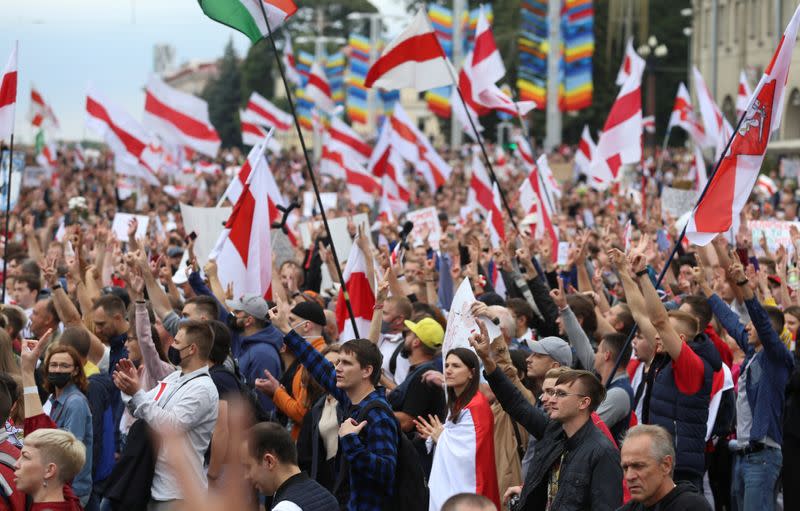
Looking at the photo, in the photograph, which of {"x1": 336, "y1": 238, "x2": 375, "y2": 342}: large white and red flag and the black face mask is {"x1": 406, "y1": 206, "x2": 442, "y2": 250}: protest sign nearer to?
{"x1": 336, "y1": 238, "x2": 375, "y2": 342}: large white and red flag

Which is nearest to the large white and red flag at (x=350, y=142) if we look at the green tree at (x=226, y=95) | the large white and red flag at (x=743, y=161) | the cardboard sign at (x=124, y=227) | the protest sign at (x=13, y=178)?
the protest sign at (x=13, y=178)

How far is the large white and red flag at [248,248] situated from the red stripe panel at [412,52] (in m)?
4.05

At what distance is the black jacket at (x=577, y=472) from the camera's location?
6.01m

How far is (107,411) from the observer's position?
25.5 ft

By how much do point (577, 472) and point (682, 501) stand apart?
2.63 ft

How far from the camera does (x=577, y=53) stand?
3167 centimetres

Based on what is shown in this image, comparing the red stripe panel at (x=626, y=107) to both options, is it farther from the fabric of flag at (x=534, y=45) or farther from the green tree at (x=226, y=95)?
the green tree at (x=226, y=95)

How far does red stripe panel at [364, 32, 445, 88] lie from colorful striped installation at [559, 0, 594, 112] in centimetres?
1658

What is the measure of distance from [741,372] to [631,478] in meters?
3.15

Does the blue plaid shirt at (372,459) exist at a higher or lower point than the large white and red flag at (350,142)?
higher

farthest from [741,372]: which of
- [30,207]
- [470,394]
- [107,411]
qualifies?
[30,207]

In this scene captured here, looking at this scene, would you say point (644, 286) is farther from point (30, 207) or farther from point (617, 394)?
point (30, 207)

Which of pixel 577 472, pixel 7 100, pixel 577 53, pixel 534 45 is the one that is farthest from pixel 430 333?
pixel 534 45

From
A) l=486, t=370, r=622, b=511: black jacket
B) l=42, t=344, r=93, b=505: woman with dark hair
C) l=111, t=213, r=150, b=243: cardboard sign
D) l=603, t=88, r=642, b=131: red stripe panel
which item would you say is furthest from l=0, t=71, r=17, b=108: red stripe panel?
l=603, t=88, r=642, b=131: red stripe panel
